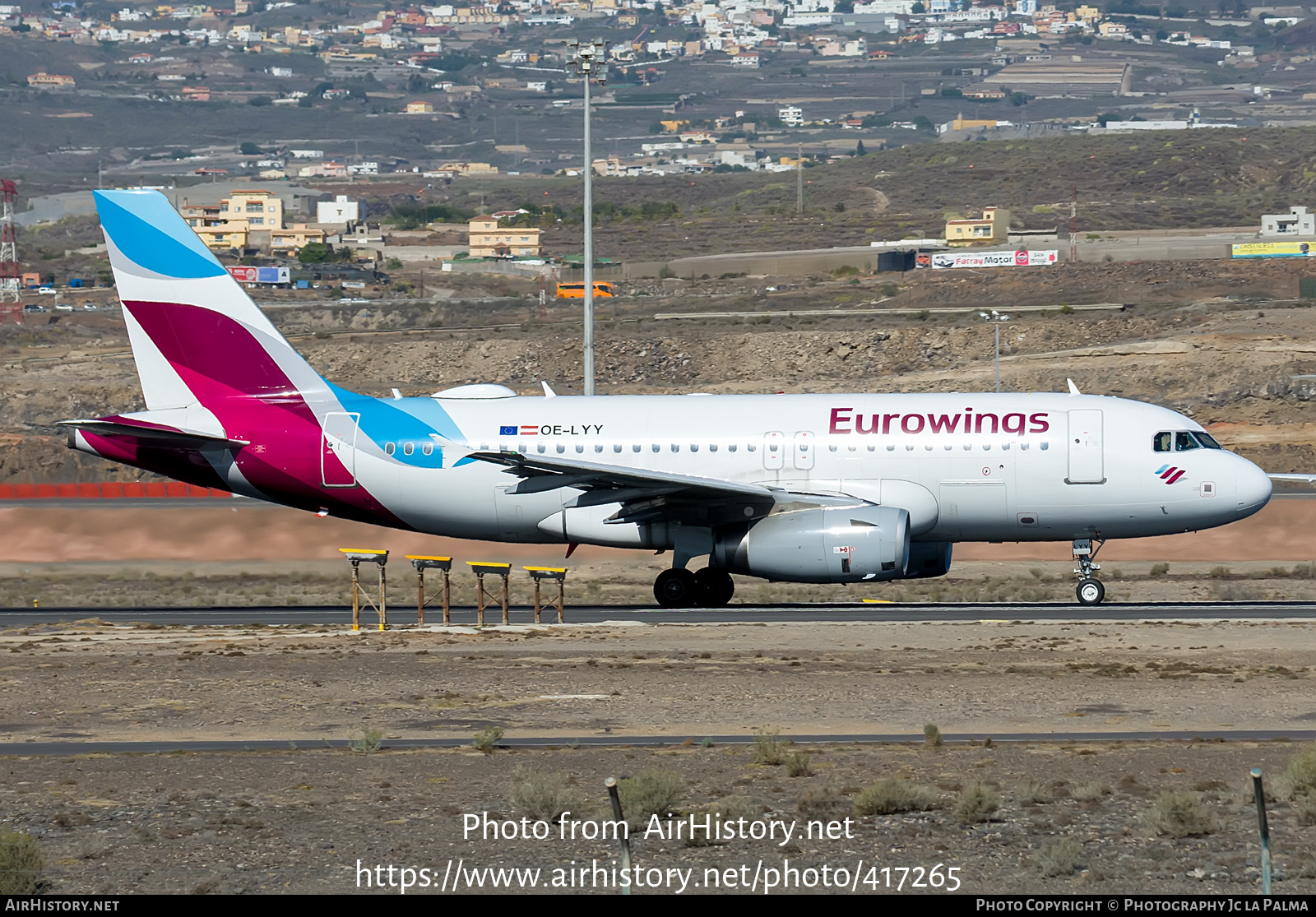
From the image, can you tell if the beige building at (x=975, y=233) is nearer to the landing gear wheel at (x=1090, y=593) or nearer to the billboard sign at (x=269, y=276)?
the billboard sign at (x=269, y=276)

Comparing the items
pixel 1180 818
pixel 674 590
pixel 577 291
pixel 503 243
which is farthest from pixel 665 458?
pixel 503 243

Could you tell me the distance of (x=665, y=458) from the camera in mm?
34469

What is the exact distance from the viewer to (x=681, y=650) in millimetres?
27625

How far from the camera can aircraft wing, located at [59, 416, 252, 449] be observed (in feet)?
113

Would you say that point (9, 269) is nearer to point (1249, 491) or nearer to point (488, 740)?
point (1249, 491)

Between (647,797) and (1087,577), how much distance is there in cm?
2050

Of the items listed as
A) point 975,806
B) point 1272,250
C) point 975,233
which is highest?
point 975,233

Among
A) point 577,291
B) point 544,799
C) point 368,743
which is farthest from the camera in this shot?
point 577,291

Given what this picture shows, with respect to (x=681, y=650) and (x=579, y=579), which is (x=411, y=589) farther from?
(x=681, y=650)

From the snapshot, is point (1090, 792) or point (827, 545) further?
point (827, 545)

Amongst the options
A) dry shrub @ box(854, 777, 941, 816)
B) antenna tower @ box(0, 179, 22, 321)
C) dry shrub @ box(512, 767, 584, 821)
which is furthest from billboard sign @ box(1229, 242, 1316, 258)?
dry shrub @ box(512, 767, 584, 821)

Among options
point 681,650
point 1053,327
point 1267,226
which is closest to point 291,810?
point 681,650

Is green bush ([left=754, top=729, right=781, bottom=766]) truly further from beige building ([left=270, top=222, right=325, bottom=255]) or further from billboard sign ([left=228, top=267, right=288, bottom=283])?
beige building ([left=270, top=222, right=325, bottom=255])

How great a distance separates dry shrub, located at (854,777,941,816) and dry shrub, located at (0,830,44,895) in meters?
7.27
